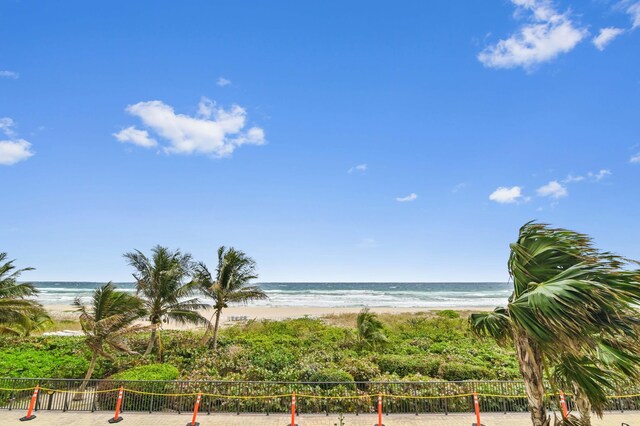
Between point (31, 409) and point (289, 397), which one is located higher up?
point (289, 397)

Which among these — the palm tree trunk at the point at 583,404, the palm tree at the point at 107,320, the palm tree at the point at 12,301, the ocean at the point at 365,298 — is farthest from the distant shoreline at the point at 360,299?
the palm tree trunk at the point at 583,404

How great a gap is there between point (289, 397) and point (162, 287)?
12048 mm

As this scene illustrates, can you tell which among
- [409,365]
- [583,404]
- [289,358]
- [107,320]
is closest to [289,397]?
[289,358]

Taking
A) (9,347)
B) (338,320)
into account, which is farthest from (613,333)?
(338,320)

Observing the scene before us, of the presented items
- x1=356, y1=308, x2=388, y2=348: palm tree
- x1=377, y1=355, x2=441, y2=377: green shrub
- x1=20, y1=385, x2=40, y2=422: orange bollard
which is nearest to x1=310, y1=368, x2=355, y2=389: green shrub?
x1=377, y1=355, x2=441, y2=377: green shrub

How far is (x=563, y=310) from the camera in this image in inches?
170

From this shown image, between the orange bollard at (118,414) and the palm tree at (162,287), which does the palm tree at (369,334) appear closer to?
the palm tree at (162,287)

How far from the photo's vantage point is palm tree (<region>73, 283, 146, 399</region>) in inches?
580

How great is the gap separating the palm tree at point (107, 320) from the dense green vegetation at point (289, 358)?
221cm

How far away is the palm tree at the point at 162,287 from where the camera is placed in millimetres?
20719

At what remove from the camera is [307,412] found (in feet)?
38.6

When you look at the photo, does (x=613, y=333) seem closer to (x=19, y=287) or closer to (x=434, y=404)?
(x=434, y=404)

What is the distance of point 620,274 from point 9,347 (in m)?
27.2

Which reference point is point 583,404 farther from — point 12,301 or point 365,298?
point 365,298
